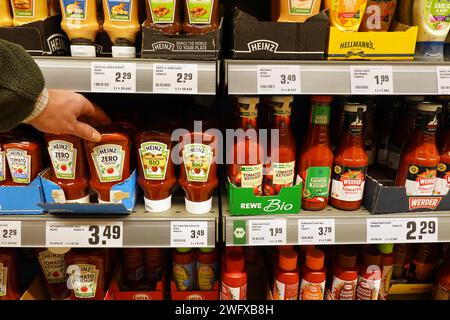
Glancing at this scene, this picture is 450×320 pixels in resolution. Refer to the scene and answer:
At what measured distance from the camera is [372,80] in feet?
3.34

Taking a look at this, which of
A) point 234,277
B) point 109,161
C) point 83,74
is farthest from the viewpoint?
point 234,277

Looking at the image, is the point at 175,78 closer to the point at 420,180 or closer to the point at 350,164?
the point at 350,164

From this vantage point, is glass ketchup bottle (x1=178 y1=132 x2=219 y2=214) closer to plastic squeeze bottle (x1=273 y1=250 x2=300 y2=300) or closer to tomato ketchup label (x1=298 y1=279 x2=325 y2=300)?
plastic squeeze bottle (x1=273 y1=250 x2=300 y2=300)

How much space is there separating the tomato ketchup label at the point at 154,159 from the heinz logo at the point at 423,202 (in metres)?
0.76

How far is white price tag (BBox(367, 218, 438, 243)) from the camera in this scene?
113cm

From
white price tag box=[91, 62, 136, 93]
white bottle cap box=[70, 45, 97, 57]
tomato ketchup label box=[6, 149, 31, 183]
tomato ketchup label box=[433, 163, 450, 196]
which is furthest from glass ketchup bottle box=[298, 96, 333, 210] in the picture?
tomato ketchup label box=[6, 149, 31, 183]

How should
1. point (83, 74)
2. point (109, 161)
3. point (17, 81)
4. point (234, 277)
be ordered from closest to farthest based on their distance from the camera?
point (17, 81), point (83, 74), point (109, 161), point (234, 277)

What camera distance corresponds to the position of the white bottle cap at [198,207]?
1.13 m

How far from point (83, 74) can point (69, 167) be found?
29 cm

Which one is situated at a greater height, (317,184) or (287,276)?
(317,184)

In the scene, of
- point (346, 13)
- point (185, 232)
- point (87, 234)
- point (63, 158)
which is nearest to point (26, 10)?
point (63, 158)

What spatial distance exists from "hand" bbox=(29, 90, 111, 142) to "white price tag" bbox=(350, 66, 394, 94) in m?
0.73
